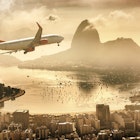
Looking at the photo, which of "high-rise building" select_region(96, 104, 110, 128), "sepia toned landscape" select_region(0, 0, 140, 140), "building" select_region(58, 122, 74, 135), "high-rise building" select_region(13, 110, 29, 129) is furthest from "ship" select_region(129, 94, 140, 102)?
"high-rise building" select_region(13, 110, 29, 129)

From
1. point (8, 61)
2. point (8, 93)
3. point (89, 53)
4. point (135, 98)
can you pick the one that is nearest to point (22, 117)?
point (8, 93)

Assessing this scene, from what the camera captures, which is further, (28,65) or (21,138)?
(28,65)

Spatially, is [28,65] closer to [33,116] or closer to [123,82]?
[33,116]

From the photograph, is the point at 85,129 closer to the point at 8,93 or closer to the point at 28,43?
the point at 8,93

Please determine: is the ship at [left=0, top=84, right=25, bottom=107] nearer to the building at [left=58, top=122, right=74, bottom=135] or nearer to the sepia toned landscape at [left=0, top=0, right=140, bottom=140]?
the sepia toned landscape at [left=0, top=0, right=140, bottom=140]

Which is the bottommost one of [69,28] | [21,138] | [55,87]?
[21,138]

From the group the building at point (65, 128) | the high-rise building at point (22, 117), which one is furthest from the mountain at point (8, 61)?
the building at point (65, 128)

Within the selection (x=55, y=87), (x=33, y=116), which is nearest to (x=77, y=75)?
(x=55, y=87)
